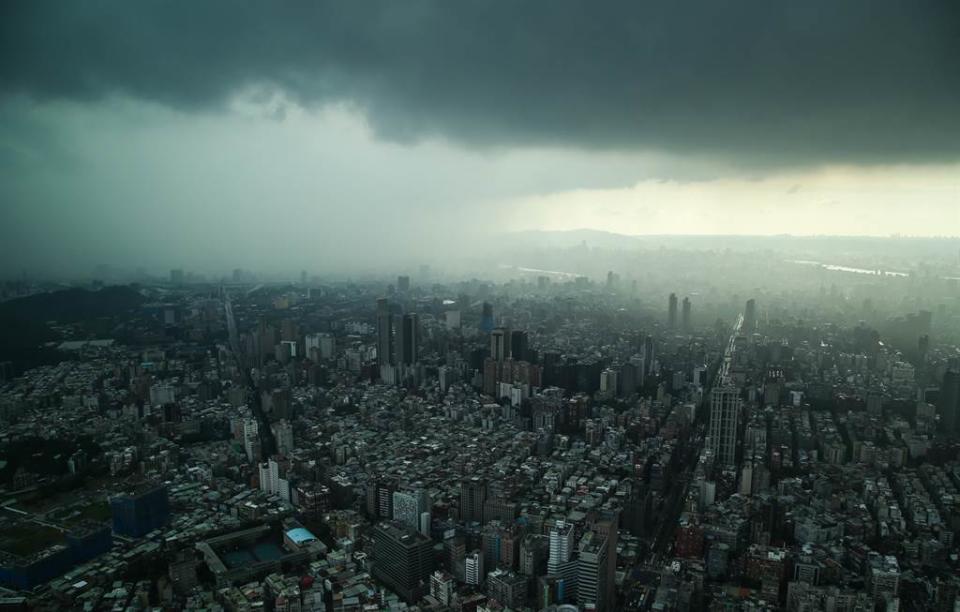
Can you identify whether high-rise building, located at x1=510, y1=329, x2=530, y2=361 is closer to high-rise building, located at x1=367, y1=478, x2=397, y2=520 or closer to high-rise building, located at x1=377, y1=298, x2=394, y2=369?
high-rise building, located at x1=377, y1=298, x2=394, y2=369

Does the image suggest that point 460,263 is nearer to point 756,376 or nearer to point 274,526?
point 756,376

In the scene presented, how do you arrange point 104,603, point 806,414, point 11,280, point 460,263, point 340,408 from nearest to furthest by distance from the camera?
point 104,603, point 806,414, point 11,280, point 340,408, point 460,263

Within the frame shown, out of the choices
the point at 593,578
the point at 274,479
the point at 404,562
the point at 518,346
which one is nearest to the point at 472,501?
the point at 404,562

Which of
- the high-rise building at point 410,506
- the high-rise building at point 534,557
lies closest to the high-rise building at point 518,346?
the high-rise building at point 410,506

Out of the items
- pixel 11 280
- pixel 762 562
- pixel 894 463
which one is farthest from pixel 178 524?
pixel 894 463

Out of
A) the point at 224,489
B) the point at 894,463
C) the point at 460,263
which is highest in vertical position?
the point at 460,263

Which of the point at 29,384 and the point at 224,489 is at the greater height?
the point at 29,384
